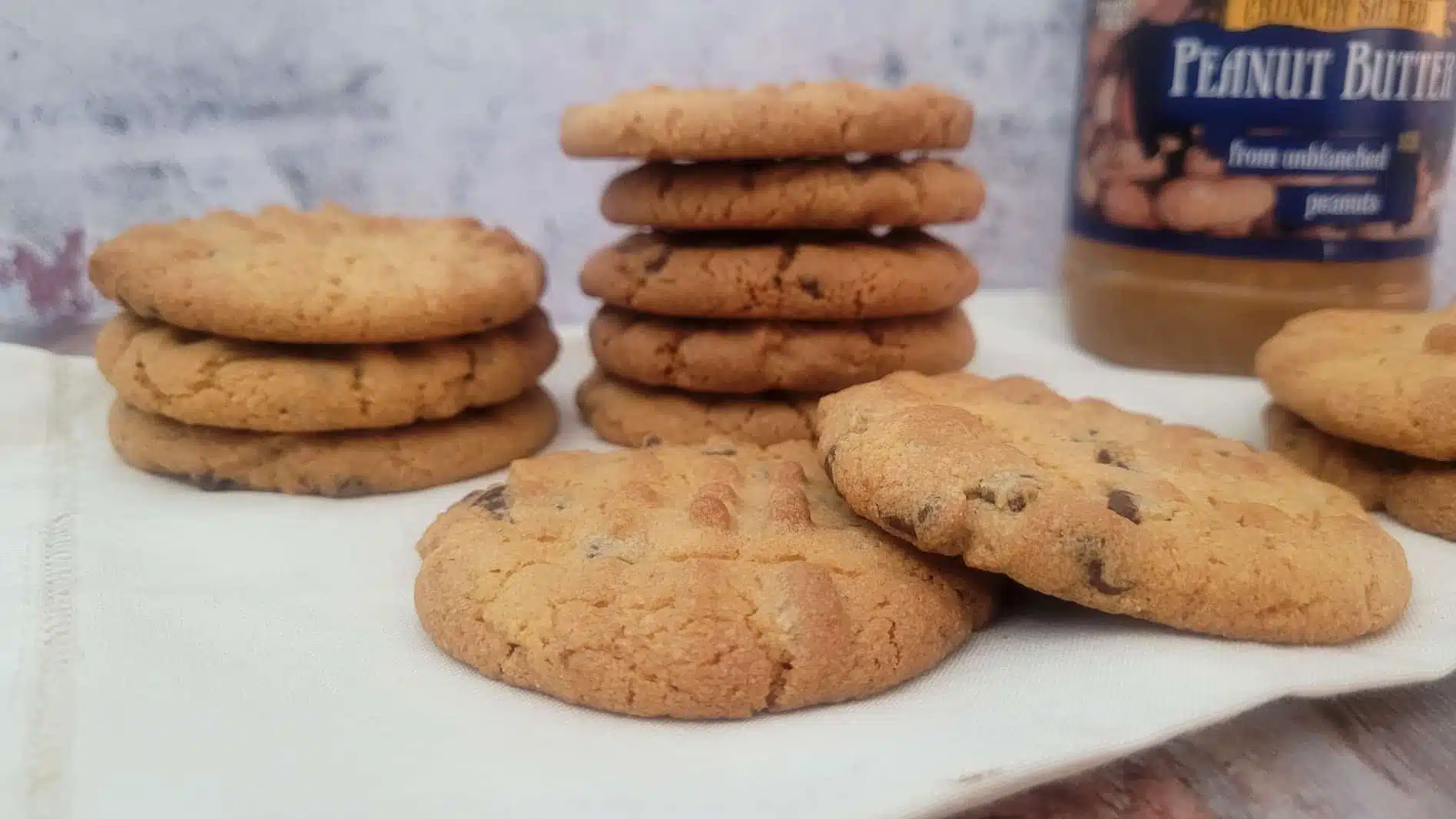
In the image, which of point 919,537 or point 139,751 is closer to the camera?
point 139,751

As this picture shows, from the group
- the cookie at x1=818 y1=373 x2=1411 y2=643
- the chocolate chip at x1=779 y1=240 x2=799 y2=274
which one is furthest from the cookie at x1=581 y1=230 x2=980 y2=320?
the cookie at x1=818 y1=373 x2=1411 y2=643

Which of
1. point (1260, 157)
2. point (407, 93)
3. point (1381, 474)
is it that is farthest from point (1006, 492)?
point (407, 93)

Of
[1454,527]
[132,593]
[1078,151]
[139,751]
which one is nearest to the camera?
[139,751]

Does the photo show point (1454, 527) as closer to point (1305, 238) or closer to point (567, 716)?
point (1305, 238)

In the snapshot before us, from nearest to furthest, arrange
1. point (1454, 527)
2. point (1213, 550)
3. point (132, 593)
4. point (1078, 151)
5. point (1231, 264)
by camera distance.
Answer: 1. point (1213, 550)
2. point (132, 593)
3. point (1454, 527)
4. point (1231, 264)
5. point (1078, 151)

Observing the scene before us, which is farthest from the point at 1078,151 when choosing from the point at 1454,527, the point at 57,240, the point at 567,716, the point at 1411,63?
the point at 57,240

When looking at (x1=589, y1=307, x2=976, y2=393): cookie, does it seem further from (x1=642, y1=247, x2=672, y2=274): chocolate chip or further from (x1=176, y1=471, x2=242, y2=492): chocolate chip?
(x1=176, y1=471, x2=242, y2=492): chocolate chip

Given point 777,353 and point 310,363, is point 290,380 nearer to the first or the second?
point 310,363
